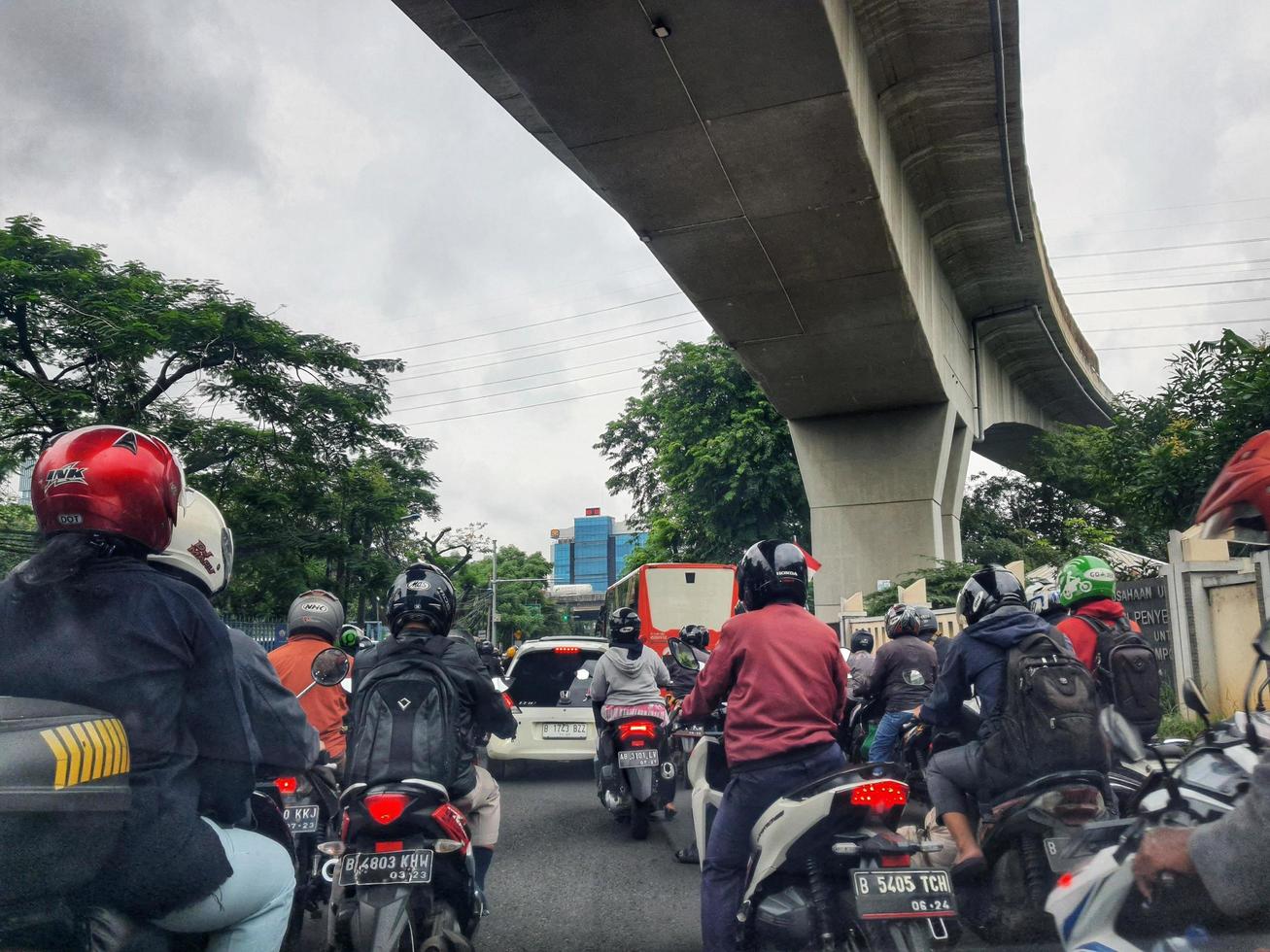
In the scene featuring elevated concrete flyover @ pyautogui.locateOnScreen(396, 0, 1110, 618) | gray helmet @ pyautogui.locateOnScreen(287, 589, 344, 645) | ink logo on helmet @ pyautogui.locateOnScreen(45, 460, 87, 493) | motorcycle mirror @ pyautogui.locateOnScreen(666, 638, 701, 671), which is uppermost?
elevated concrete flyover @ pyautogui.locateOnScreen(396, 0, 1110, 618)

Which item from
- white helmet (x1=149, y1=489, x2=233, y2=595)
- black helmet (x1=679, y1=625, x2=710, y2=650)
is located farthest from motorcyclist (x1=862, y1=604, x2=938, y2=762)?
white helmet (x1=149, y1=489, x2=233, y2=595)

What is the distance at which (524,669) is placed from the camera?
11688 mm

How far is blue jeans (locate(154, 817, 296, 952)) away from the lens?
2.12m

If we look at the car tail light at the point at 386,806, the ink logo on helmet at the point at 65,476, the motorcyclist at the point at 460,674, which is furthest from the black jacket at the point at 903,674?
the ink logo on helmet at the point at 65,476

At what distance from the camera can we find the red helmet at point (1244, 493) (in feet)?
6.84

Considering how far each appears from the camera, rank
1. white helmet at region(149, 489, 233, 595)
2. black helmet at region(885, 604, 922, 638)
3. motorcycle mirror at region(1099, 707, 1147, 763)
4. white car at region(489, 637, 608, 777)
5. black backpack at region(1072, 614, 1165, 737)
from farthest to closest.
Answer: white car at region(489, 637, 608, 777) < black helmet at region(885, 604, 922, 638) < black backpack at region(1072, 614, 1165, 737) < white helmet at region(149, 489, 233, 595) < motorcycle mirror at region(1099, 707, 1147, 763)

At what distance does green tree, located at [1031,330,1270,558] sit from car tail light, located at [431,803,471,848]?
3.78 meters

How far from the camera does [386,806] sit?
3.51 metres

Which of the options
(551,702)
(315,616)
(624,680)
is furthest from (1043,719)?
(551,702)

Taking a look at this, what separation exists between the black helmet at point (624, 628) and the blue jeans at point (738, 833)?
4.39 meters

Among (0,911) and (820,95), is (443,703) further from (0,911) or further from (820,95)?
(820,95)

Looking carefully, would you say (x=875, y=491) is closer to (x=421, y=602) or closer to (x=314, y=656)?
(x=314, y=656)

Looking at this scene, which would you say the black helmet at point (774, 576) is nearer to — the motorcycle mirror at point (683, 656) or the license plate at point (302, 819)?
the motorcycle mirror at point (683, 656)

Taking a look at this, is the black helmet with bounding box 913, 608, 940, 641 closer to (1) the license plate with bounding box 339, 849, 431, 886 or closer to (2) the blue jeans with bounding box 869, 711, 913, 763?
(2) the blue jeans with bounding box 869, 711, 913, 763
